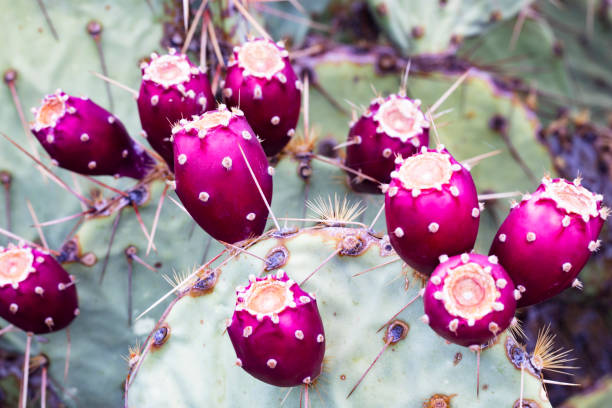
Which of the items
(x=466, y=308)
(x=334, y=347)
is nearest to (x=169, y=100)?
(x=334, y=347)

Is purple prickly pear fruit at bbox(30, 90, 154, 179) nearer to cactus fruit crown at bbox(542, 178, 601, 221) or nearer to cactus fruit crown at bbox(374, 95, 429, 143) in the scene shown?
cactus fruit crown at bbox(374, 95, 429, 143)

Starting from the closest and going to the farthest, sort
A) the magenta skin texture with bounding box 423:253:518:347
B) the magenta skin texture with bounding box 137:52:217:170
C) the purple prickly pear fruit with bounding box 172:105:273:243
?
the magenta skin texture with bounding box 423:253:518:347 → the purple prickly pear fruit with bounding box 172:105:273:243 → the magenta skin texture with bounding box 137:52:217:170

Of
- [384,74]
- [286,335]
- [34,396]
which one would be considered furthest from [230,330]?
[384,74]

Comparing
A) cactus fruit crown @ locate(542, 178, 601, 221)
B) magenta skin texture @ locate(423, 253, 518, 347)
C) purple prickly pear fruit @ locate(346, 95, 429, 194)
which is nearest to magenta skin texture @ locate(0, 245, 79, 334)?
purple prickly pear fruit @ locate(346, 95, 429, 194)

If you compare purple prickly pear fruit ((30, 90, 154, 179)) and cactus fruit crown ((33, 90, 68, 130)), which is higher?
cactus fruit crown ((33, 90, 68, 130))

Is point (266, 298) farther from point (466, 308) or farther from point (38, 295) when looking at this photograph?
point (38, 295)
